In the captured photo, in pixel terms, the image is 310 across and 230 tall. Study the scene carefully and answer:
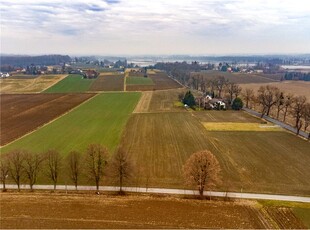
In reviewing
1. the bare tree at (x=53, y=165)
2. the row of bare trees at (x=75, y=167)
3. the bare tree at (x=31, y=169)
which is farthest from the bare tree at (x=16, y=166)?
the bare tree at (x=53, y=165)

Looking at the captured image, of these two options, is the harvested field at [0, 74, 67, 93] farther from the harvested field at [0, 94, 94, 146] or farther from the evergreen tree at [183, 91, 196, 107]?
the evergreen tree at [183, 91, 196, 107]

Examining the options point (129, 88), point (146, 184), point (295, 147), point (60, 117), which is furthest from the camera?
point (129, 88)

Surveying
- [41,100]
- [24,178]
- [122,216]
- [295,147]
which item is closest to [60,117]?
[41,100]

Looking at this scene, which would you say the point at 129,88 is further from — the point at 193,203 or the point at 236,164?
the point at 193,203

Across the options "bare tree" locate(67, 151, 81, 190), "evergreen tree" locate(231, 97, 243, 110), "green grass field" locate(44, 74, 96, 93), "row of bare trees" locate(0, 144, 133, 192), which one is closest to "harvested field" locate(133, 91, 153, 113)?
"evergreen tree" locate(231, 97, 243, 110)

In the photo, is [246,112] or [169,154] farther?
[246,112]

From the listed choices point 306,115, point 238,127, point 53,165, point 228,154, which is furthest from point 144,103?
point 53,165
